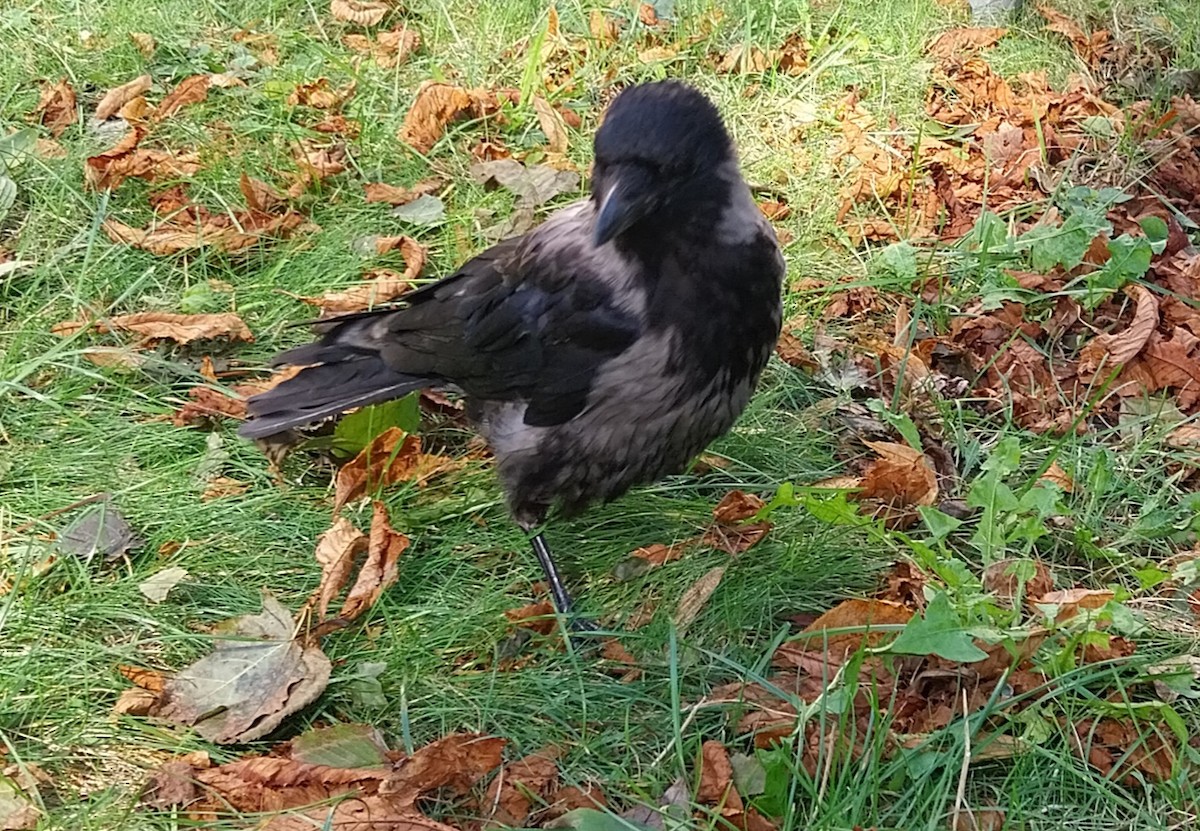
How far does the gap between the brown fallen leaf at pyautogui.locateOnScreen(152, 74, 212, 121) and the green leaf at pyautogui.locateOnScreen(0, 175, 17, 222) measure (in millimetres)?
618

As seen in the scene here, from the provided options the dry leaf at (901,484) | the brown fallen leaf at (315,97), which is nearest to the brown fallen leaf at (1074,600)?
the dry leaf at (901,484)

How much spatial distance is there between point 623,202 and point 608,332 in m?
0.31

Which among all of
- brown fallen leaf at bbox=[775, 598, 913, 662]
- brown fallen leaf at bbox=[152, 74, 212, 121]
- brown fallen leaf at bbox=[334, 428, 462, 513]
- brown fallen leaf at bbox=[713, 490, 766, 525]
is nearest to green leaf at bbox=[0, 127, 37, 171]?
brown fallen leaf at bbox=[152, 74, 212, 121]

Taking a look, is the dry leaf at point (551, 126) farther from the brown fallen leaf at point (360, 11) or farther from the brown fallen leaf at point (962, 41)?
the brown fallen leaf at point (962, 41)

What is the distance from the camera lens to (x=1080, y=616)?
2258mm

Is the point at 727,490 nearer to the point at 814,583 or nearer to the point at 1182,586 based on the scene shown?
the point at 814,583

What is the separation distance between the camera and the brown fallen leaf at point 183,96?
164 inches

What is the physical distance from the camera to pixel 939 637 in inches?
80.5

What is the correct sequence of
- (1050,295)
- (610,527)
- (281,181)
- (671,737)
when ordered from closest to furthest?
(671,737), (610,527), (1050,295), (281,181)

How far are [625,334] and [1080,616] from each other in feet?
3.50

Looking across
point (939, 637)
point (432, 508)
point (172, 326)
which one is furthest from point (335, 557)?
point (939, 637)

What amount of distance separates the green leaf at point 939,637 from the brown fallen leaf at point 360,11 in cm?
359

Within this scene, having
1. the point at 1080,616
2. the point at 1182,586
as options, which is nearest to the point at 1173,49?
the point at 1182,586

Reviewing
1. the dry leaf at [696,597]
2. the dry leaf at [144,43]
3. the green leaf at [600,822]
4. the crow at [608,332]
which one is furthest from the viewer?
the dry leaf at [144,43]
